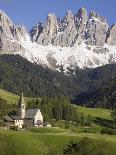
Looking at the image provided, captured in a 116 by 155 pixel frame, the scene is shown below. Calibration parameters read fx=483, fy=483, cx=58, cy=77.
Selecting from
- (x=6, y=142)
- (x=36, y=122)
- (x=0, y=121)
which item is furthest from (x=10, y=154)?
(x=36, y=122)

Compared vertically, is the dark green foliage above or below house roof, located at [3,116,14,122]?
below

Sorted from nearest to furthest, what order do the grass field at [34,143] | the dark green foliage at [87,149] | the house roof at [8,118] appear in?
1. the dark green foliage at [87,149]
2. the grass field at [34,143]
3. the house roof at [8,118]

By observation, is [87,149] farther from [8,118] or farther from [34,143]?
[8,118]

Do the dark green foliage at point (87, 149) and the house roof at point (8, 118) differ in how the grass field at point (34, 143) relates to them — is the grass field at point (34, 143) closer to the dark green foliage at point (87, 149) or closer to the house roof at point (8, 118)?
the dark green foliage at point (87, 149)

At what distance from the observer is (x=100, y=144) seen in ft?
329

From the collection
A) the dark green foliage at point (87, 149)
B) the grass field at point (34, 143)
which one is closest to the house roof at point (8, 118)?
the grass field at point (34, 143)

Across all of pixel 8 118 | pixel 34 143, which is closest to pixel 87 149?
pixel 34 143

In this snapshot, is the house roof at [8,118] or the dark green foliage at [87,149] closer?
the dark green foliage at [87,149]

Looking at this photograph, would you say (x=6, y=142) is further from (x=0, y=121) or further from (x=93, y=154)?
(x=0, y=121)

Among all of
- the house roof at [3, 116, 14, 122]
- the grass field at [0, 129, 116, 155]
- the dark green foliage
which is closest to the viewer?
the dark green foliage

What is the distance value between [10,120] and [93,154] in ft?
345

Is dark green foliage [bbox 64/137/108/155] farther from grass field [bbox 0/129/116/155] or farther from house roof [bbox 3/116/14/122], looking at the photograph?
house roof [bbox 3/116/14/122]

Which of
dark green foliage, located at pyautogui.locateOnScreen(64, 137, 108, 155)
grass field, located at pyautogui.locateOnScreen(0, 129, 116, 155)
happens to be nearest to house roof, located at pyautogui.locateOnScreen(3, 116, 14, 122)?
grass field, located at pyautogui.locateOnScreen(0, 129, 116, 155)

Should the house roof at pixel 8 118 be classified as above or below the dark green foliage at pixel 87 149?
above
